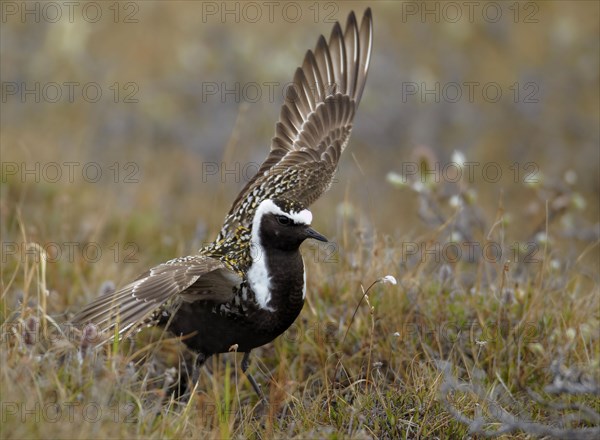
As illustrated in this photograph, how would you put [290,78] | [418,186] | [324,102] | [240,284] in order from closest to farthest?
[240,284]
[418,186]
[324,102]
[290,78]

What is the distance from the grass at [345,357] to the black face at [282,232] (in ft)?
1.76

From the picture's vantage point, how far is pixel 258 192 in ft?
19.7

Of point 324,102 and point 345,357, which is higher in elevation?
point 324,102

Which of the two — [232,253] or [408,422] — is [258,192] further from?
[408,422]

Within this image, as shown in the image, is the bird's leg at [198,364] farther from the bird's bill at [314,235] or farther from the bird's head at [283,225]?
the bird's bill at [314,235]

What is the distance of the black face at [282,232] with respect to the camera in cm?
516

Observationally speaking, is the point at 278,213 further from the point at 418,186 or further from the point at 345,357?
the point at 418,186

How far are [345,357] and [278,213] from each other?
3.53ft

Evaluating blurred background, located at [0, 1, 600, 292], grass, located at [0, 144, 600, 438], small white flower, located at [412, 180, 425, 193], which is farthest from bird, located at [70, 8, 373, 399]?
blurred background, located at [0, 1, 600, 292]

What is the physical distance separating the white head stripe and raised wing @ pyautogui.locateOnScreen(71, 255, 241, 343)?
443 mm

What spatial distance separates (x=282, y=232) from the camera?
5195 millimetres

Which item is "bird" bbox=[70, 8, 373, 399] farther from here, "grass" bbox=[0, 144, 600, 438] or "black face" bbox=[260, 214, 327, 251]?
"grass" bbox=[0, 144, 600, 438]

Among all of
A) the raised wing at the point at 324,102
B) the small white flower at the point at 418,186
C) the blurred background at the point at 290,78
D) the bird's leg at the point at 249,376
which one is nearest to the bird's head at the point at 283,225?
the bird's leg at the point at 249,376

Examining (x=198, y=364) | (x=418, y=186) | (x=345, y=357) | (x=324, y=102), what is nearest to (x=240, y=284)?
(x=198, y=364)
